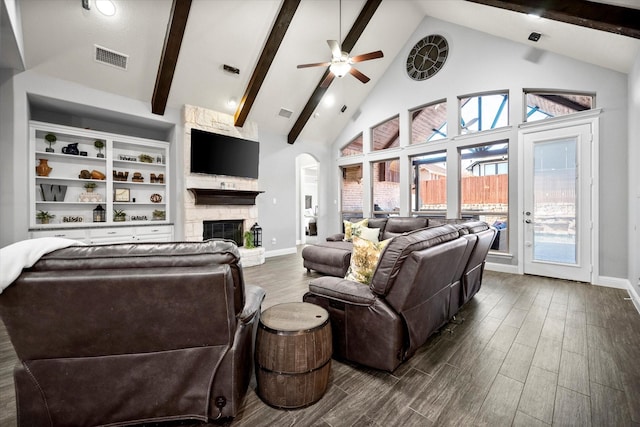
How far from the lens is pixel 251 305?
1.62 metres

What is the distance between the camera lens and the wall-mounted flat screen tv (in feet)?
16.5

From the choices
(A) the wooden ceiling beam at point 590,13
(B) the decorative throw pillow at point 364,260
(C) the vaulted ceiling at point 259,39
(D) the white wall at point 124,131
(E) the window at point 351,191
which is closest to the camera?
(B) the decorative throw pillow at point 364,260

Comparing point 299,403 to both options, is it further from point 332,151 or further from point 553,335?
point 332,151

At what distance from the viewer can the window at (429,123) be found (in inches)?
214

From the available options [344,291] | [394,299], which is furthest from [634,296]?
[344,291]

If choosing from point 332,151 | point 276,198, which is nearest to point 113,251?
point 276,198

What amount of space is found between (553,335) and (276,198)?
5424mm

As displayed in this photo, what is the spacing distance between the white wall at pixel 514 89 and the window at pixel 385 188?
0.33 meters

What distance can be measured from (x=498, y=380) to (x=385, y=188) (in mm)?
5236

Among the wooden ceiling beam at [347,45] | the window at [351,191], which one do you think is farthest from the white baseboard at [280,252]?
the wooden ceiling beam at [347,45]

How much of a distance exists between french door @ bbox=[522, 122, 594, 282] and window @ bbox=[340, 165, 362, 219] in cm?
364

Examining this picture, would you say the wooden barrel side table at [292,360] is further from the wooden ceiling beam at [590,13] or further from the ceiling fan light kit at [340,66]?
the wooden ceiling beam at [590,13]

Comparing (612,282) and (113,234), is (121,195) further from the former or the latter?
(612,282)

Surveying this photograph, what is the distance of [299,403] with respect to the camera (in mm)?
1496
